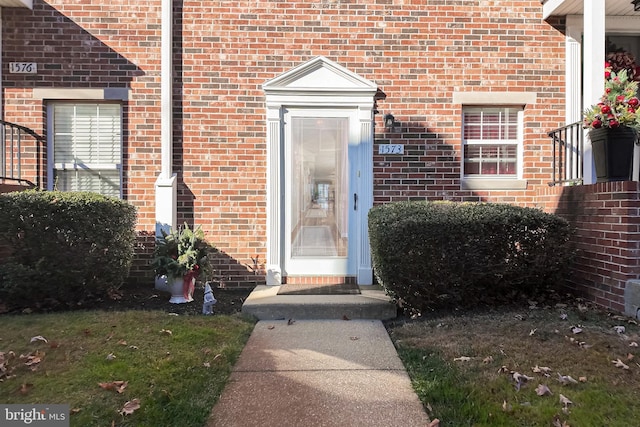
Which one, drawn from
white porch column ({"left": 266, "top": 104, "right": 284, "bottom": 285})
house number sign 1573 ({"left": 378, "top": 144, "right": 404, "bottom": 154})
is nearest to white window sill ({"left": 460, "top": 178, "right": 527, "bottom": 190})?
house number sign 1573 ({"left": 378, "top": 144, "right": 404, "bottom": 154})

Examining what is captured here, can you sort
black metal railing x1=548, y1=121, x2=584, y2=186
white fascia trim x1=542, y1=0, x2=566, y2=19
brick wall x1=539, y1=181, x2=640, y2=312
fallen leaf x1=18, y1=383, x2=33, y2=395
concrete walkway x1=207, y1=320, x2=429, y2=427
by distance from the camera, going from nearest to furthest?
concrete walkway x1=207, y1=320, x2=429, y2=427
fallen leaf x1=18, y1=383, x2=33, y2=395
brick wall x1=539, y1=181, x2=640, y2=312
black metal railing x1=548, y1=121, x2=584, y2=186
white fascia trim x1=542, y1=0, x2=566, y2=19

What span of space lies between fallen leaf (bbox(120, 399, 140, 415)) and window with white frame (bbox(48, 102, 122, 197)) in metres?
4.02

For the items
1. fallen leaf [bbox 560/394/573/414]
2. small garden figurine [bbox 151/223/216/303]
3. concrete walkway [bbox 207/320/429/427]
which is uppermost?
small garden figurine [bbox 151/223/216/303]

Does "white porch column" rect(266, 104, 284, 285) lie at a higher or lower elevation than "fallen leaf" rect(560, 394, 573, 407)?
higher

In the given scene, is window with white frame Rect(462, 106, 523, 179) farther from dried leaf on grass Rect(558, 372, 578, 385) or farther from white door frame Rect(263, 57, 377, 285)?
dried leaf on grass Rect(558, 372, 578, 385)

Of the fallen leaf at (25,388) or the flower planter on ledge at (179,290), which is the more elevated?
the flower planter on ledge at (179,290)

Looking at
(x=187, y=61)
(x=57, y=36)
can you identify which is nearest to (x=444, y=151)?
(x=187, y=61)

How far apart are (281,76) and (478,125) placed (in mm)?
2893

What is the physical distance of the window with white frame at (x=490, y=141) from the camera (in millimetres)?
6199

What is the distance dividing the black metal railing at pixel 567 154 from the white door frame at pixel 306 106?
2.55 meters

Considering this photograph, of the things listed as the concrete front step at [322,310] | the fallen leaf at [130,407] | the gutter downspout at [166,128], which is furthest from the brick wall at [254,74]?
the fallen leaf at [130,407]

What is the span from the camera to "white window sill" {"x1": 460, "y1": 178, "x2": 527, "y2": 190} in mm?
6051

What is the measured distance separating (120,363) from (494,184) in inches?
201

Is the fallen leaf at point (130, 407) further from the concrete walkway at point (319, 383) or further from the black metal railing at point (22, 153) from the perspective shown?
the black metal railing at point (22, 153)
